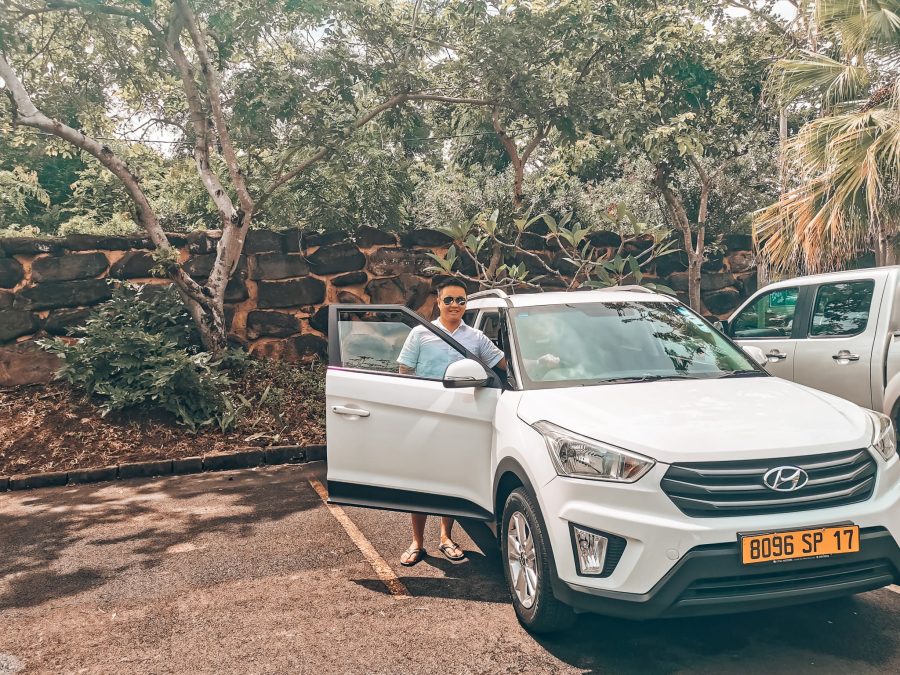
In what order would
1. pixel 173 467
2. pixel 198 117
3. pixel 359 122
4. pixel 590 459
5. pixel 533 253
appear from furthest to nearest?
1. pixel 533 253
2. pixel 359 122
3. pixel 198 117
4. pixel 173 467
5. pixel 590 459

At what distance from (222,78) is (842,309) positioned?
901 centimetres

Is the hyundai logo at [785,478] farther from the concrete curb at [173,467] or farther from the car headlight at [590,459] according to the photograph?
the concrete curb at [173,467]

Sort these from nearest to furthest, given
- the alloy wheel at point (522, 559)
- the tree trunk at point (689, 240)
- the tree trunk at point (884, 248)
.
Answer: the alloy wheel at point (522, 559), the tree trunk at point (884, 248), the tree trunk at point (689, 240)

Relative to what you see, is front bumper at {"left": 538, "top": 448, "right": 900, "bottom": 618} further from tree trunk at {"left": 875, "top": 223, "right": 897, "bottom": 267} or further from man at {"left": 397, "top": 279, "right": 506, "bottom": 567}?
tree trunk at {"left": 875, "top": 223, "right": 897, "bottom": 267}

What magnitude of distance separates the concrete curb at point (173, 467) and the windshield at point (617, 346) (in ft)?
14.6

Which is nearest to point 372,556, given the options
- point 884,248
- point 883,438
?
point 883,438

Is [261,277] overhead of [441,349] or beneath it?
overhead

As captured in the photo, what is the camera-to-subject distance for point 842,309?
21.0ft

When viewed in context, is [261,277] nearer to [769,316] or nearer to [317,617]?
[769,316]

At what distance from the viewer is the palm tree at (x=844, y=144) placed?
332 inches

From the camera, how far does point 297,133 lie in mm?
10219

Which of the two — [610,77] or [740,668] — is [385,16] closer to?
[610,77]

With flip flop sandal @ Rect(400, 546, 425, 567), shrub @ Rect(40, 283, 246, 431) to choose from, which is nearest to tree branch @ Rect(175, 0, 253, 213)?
shrub @ Rect(40, 283, 246, 431)

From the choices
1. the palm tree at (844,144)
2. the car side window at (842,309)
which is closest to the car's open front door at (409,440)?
the car side window at (842,309)
